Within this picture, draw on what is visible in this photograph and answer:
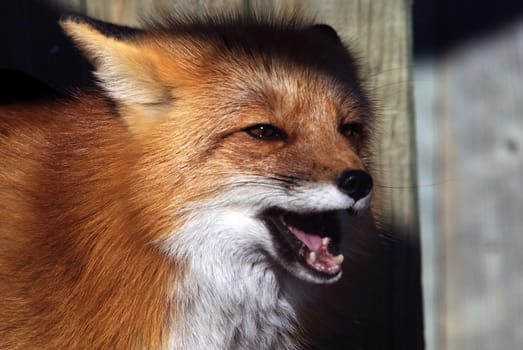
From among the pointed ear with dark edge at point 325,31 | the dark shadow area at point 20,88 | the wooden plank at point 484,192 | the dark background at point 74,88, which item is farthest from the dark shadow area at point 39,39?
the wooden plank at point 484,192

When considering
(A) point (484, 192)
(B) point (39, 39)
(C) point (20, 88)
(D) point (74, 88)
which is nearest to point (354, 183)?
(D) point (74, 88)

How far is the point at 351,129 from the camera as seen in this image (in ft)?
11.8

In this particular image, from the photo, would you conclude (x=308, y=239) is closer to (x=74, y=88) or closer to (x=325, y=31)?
(x=325, y=31)

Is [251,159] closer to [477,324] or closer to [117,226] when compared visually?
[117,226]

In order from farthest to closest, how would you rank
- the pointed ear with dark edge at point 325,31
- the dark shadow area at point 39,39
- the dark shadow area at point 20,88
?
the dark shadow area at point 39,39
the dark shadow area at point 20,88
the pointed ear with dark edge at point 325,31

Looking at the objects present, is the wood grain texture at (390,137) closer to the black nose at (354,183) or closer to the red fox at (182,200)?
the red fox at (182,200)

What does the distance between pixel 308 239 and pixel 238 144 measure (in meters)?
0.38

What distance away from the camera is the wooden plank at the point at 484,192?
5.56 meters

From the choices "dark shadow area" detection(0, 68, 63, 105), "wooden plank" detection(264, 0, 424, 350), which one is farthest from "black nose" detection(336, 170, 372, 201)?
"dark shadow area" detection(0, 68, 63, 105)

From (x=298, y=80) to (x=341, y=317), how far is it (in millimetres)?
919

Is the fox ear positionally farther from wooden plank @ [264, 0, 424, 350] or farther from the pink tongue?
wooden plank @ [264, 0, 424, 350]

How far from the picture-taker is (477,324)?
5707mm

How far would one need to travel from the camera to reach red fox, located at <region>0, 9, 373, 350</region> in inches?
129

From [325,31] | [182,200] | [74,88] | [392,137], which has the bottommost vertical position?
[182,200]
